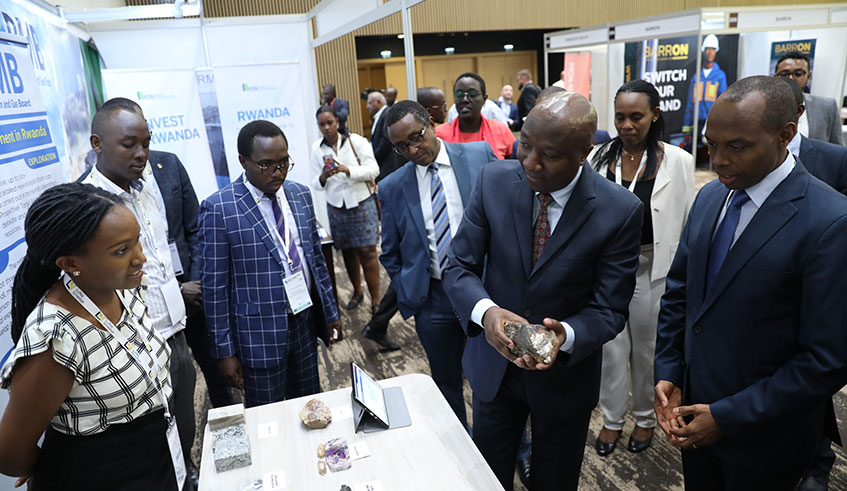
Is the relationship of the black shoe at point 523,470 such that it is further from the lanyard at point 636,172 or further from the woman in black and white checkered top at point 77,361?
the woman in black and white checkered top at point 77,361

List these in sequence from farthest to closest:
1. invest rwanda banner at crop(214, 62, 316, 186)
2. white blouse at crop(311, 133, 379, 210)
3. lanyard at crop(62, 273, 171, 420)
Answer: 1. invest rwanda banner at crop(214, 62, 316, 186)
2. white blouse at crop(311, 133, 379, 210)
3. lanyard at crop(62, 273, 171, 420)

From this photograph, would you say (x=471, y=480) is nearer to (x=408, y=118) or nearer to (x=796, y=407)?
(x=796, y=407)

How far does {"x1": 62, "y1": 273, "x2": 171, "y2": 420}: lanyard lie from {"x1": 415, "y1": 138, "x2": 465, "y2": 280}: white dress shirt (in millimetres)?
1234

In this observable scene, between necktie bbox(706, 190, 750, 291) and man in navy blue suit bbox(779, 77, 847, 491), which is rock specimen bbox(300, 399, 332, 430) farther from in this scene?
man in navy blue suit bbox(779, 77, 847, 491)

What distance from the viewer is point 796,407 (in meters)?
1.36

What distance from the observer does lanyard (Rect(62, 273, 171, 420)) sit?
4.38 feet

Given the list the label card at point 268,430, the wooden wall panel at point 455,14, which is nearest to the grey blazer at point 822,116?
the label card at point 268,430

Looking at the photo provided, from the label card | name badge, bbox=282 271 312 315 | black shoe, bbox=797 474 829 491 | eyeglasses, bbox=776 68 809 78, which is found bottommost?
black shoe, bbox=797 474 829 491

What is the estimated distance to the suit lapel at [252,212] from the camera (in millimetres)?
2125

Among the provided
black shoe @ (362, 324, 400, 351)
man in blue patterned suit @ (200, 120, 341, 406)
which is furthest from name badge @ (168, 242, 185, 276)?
black shoe @ (362, 324, 400, 351)

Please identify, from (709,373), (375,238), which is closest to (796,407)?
(709,373)

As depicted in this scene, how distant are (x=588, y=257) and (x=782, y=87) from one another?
0.65 meters

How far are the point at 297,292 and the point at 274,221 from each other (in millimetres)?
322

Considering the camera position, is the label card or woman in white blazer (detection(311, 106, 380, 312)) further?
woman in white blazer (detection(311, 106, 380, 312))
